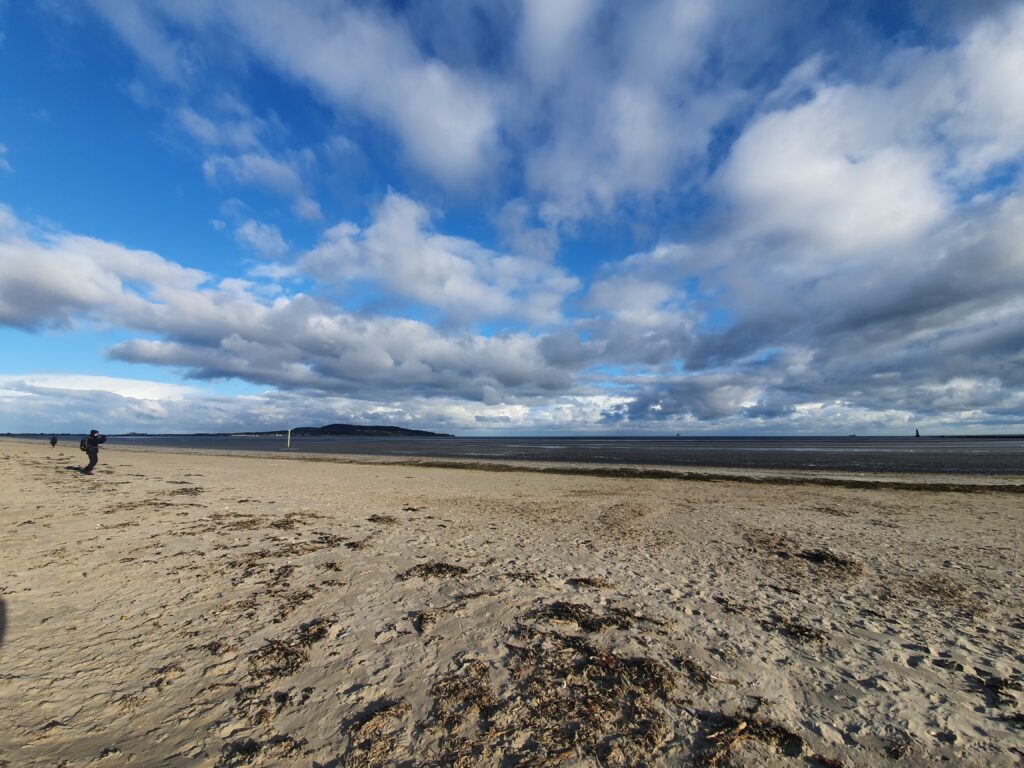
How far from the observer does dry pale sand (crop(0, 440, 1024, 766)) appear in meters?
4.34

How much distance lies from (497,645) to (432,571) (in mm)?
3261

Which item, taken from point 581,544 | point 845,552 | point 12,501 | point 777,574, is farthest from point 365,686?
point 12,501

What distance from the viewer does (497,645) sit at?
6156mm

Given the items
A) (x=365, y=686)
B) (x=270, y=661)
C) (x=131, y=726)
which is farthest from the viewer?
(x=270, y=661)

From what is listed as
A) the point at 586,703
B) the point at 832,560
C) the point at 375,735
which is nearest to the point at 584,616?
the point at 586,703

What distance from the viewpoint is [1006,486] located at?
24.7 m

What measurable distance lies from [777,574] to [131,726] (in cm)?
1049

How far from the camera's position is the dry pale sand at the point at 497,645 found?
434cm

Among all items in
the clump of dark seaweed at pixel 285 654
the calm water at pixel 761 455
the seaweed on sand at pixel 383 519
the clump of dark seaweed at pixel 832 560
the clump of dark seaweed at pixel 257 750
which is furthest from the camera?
the calm water at pixel 761 455

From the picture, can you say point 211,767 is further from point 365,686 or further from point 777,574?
point 777,574

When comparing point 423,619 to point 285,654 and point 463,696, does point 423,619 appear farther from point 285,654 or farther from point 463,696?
point 463,696

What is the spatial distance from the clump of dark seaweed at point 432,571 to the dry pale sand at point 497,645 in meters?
0.08

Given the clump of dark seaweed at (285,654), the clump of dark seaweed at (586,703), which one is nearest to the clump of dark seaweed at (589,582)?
the clump of dark seaweed at (586,703)

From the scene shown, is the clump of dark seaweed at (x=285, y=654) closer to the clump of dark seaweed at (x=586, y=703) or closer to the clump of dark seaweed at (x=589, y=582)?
the clump of dark seaweed at (x=586, y=703)
